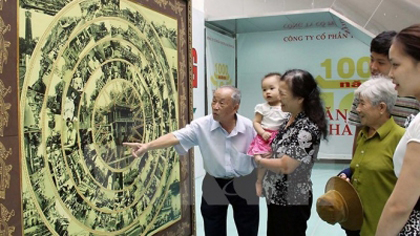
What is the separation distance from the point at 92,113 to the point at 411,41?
63.0 inches

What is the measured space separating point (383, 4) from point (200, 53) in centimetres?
259

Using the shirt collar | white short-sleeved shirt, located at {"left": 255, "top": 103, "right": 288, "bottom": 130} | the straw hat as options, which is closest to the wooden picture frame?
white short-sleeved shirt, located at {"left": 255, "top": 103, "right": 288, "bottom": 130}

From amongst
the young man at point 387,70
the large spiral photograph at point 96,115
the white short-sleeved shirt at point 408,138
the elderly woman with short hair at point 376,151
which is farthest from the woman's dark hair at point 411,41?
the large spiral photograph at point 96,115

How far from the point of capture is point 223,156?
2.62 meters

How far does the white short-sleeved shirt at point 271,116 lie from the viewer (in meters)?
2.66

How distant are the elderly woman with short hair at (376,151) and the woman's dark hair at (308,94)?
24 cm

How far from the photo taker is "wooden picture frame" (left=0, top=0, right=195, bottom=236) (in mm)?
1757

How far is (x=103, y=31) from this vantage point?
7.39ft

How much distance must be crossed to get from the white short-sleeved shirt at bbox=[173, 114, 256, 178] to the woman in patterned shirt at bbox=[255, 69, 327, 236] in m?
0.41

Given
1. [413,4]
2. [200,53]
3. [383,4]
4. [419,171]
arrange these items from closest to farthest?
[419,171], [413,4], [383,4], [200,53]

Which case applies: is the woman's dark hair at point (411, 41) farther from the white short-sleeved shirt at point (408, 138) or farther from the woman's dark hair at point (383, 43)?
the woman's dark hair at point (383, 43)

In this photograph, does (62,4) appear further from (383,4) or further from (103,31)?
(383,4)

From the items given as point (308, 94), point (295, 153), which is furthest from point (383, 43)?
point (295, 153)

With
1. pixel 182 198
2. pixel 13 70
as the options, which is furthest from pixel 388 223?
pixel 182 198
